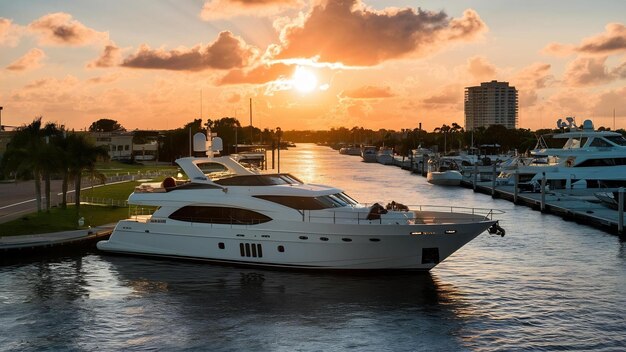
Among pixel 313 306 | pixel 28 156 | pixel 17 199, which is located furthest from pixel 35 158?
pixel 313 306

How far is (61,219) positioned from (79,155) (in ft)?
21.7

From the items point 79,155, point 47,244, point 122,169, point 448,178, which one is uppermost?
point 79,155

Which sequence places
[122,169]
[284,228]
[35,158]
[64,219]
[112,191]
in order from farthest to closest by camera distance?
[122,169] < [112,191] < [35,158] < [64,219] < [284,228]

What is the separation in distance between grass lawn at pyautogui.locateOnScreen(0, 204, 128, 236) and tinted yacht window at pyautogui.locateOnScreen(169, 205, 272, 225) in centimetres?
1031

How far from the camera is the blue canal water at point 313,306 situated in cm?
2150

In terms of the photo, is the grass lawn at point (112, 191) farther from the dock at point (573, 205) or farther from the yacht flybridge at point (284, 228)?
the dock at point (573, 205)

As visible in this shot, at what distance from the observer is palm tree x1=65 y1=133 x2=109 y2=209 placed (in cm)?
4609

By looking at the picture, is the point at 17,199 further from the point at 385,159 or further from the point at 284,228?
the point at 385,159

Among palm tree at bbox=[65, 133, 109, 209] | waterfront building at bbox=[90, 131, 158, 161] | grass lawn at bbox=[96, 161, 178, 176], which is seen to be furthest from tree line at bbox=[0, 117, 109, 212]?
waterfront building at bbox=[90, 131, 158, 161]

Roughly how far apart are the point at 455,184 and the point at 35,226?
67289 mm

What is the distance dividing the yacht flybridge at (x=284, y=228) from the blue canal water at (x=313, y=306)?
0.73m

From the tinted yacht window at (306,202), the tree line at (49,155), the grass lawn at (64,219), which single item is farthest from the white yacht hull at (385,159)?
the tinted yacht window at (306,202)

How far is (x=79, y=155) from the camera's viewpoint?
46.5m

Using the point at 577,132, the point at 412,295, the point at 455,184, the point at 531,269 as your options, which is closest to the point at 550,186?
the point at 577,132
